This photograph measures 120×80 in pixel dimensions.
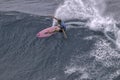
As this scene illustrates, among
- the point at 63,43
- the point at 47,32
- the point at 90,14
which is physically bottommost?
the point at 63,43

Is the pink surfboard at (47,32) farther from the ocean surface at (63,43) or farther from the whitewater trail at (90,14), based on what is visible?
the whitewater trail at (90,14)

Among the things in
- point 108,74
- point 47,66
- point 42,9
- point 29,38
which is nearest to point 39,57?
point 47,66

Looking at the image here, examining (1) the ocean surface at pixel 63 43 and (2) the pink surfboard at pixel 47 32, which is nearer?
(1) the ocean surface at pixel 63 43

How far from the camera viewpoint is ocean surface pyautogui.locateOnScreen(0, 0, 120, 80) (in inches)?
922

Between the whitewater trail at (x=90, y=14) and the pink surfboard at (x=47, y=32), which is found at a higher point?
the whitewater trail at (x=90, y=14)

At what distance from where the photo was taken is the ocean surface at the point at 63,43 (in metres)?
23.4

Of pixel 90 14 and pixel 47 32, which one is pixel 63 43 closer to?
pixel 47 32

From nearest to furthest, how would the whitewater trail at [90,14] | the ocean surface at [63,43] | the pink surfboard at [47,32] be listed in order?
1. the ocean surface at [63,43]
2. the pink surfboard at [47,32]
3. the whitewater trail at [90,14]

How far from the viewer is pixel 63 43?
2688 cm

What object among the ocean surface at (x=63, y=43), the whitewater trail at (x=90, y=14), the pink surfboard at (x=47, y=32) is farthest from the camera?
the whitewater trail at (x=90, y=14)

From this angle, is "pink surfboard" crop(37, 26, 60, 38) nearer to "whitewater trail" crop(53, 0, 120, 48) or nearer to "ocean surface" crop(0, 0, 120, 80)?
"ocean surface" crop(0, 0, 120, 80)

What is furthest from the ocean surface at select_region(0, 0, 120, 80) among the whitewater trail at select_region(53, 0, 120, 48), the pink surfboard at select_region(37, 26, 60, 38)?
the pink surfboard at select_region(37, 26, 60, 38)

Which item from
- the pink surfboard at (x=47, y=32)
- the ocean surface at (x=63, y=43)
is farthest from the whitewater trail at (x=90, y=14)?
the pink surfboard at (x=47, y=32)

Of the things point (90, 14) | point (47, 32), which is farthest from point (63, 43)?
point (90, 14)
